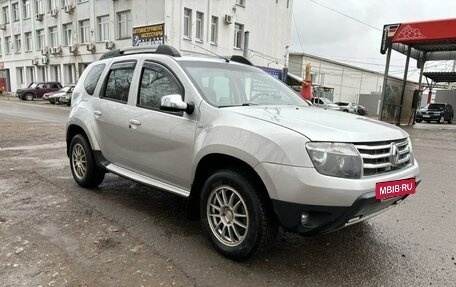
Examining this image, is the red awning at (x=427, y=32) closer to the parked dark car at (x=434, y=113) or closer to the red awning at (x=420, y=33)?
the red awning at (x=420, y=33)

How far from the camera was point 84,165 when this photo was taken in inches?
215

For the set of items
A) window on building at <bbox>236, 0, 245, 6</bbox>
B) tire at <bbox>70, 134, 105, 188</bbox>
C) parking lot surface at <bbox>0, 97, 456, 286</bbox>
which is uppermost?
window on building at <bbox>236, 0, 245, 6</bbox>

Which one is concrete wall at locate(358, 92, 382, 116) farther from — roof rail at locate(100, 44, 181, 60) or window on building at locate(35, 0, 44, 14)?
roof rail at locate(100, 44, 181, 60)

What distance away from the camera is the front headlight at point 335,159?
9.53 ft

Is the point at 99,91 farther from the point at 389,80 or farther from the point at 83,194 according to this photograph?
the point at 389,80

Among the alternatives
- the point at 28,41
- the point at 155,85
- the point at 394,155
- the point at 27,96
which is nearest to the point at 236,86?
the point at 155,85

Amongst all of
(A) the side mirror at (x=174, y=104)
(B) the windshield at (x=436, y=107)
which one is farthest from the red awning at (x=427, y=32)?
(A) the side mirror at (x=174, y=104)

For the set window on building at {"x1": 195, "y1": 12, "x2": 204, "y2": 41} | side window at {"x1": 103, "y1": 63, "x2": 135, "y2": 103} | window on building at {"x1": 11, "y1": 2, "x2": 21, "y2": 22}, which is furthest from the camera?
window on building at {"x1": 11, "y1": 2, "x2": 21, "y2": 22}

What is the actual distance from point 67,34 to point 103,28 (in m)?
6.57

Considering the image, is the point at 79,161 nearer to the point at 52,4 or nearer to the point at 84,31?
the point at 84,31

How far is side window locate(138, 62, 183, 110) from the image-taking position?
13.3 ft

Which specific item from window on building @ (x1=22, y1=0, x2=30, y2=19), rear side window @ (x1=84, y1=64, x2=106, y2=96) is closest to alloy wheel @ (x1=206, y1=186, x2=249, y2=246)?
rear side window @ (x1=84, y1=64, x2=106, y2=96)

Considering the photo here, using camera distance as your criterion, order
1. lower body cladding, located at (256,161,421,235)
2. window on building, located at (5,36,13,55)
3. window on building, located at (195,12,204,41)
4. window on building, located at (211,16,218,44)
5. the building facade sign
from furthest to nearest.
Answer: window on building, located at (5,36,13,55)
window on building, located at (211,16,218,44)
window on building, located at (195,12,204,41)
the building facade sign
lower body cladding, located at (256,161,421,235)

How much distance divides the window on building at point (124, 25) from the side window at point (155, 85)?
84.3 feet
